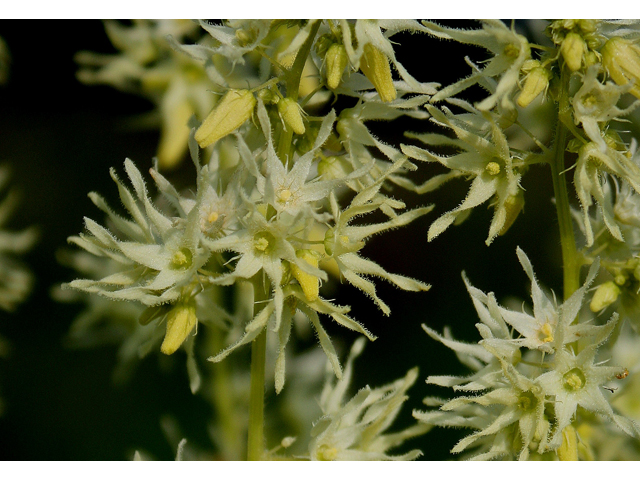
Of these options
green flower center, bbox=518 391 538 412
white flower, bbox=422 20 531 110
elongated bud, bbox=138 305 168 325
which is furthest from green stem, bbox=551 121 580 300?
elongated bud, bbox=138 305 168 325

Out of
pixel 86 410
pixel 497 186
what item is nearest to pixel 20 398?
pixel 86 410

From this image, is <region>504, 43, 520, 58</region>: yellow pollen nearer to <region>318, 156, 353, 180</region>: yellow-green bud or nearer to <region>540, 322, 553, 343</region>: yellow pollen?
<region>318, 156, 353, 180</region>: yellow-green bud

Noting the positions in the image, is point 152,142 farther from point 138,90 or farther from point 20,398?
point 20,398

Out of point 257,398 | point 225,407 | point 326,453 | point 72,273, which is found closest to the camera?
point 257,398

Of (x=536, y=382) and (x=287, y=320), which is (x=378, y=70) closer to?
(x=287, y=320)

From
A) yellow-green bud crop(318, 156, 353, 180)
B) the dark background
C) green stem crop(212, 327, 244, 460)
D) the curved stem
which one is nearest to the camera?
the curved stem

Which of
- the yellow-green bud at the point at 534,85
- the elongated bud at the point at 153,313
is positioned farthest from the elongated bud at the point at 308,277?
the yellow-green bud at the point at 534,85

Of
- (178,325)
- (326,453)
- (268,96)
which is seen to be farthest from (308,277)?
(326,453)
